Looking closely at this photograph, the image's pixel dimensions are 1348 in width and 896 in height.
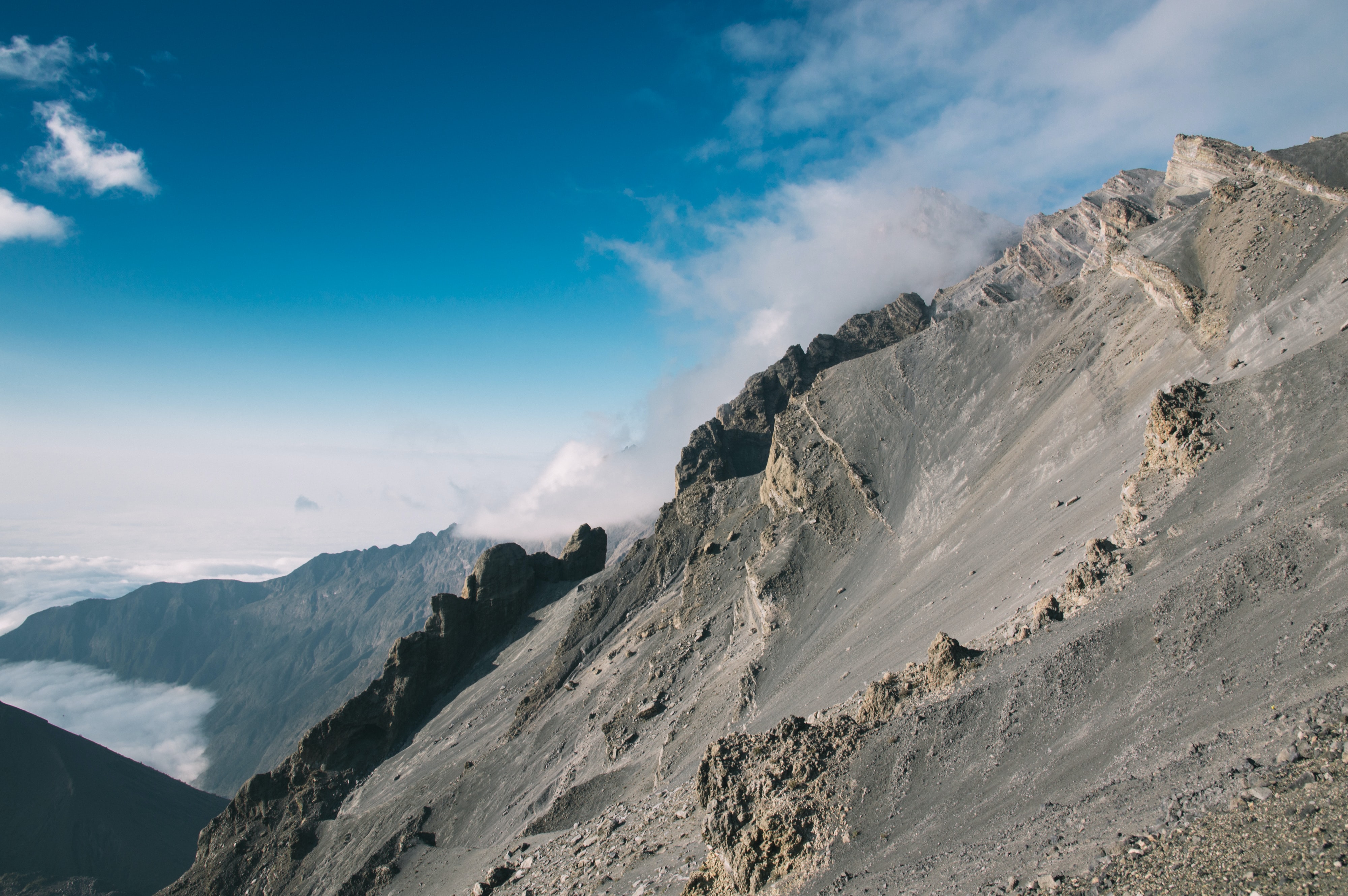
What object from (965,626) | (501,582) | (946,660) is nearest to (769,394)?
(501,582)

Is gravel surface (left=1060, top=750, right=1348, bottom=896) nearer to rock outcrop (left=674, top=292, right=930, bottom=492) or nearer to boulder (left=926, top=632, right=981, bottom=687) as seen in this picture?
boulder (left=926, top=632, right=981, bottom=687)

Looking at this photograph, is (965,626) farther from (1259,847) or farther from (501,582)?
(501,582)

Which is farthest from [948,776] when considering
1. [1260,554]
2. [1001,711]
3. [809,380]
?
[809,380]

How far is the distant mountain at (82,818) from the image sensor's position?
80.6m

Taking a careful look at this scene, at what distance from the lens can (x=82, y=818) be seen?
88312mm

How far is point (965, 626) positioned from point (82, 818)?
123 meters

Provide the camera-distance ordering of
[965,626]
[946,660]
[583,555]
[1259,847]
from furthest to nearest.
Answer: [583,555] → [965,626] → [946,660] → [1259,847]

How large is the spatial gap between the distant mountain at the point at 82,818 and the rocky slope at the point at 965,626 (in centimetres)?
4700

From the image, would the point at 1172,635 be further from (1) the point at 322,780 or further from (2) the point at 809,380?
(2) the point at 809,380

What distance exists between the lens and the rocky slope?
Answer: 47.4ft

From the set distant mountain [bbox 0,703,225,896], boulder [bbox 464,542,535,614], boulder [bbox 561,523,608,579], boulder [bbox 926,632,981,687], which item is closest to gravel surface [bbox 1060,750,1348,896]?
boulder [bbox 926,632,981,687]

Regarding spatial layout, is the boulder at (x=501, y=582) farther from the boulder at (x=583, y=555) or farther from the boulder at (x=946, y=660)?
the boulder at (x=946, y=660)

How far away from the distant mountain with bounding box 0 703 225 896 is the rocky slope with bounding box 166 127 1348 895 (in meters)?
47.0

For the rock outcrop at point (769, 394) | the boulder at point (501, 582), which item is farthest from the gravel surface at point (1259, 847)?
the boulder at point (501, 582)
